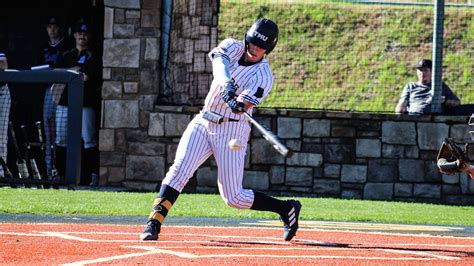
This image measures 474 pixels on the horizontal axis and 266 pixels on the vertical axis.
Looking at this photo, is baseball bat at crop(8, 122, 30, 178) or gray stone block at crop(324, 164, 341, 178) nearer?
baseball bat at crop(8, 122, 30, 178)

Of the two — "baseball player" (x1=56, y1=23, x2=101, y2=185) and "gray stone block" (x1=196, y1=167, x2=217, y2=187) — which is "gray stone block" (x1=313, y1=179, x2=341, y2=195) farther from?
"baseball player" (x1=56, y1=23, x2=101, y2=185)

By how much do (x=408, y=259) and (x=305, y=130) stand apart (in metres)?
7.35

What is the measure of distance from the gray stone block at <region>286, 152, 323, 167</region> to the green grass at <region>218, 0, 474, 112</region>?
1.37m

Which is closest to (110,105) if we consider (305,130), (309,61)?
(305,130)

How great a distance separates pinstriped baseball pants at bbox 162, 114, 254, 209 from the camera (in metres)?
9.42

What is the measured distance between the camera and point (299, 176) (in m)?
15.9

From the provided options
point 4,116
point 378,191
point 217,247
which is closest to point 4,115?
point 4,116

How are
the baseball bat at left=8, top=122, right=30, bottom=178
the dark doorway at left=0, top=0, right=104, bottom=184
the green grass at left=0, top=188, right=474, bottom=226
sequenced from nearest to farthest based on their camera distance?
the green grass at left=0, top=188, right=474, bottom=226 → the baseball bat at left=8, top=122, right=30, bottom=178 → the dark doorway at left=0, top=0, right=104, bottom=184

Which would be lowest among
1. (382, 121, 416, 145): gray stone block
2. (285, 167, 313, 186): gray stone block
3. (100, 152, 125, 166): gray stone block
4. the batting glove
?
(285, 167, 313, 186): gray stone block

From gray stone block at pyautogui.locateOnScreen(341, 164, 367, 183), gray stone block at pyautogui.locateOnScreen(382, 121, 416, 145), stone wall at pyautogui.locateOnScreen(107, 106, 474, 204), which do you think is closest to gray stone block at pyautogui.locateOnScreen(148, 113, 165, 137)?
stone wall at pyautogui.locateOnScreen(107, 106, 474, 204)

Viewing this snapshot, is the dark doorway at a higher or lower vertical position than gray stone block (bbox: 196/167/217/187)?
higher

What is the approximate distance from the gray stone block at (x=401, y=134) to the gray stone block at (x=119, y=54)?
3415mm

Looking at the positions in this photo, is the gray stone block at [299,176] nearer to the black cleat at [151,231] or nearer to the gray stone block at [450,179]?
the gray stone block at [450,179]

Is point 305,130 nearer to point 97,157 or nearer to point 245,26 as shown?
point 97,157
